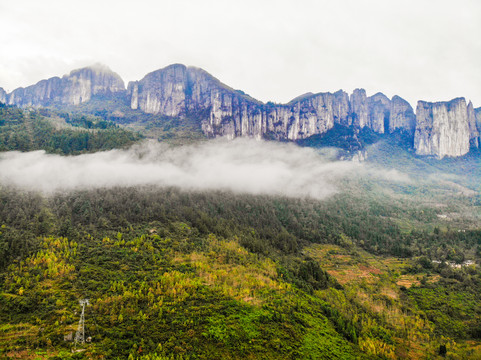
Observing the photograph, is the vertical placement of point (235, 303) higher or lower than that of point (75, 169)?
lower

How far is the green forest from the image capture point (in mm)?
58125

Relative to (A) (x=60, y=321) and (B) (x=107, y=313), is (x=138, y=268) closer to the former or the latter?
(B) (x=107, y=313)

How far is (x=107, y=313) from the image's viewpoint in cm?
6234

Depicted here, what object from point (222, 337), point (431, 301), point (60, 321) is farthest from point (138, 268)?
point (431, 301)

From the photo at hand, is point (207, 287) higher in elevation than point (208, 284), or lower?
higher

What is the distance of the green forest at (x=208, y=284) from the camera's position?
191 ft

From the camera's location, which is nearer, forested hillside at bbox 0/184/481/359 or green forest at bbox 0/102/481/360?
green forest at bbox 0/102/481/360

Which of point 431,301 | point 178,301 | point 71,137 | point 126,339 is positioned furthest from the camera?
point 71,137

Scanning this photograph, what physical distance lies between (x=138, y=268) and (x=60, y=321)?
29.1 m

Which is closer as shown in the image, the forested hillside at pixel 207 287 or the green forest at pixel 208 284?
the green forest at pixel 208 284

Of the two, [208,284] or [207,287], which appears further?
[208,284]

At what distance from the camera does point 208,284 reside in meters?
83.3

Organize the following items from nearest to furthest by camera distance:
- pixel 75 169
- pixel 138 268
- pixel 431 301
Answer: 1. pixel 138 268
2. pixel 431 301
3. pixel 75 169

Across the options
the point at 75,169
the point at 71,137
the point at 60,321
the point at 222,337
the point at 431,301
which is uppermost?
the point at 71,137
